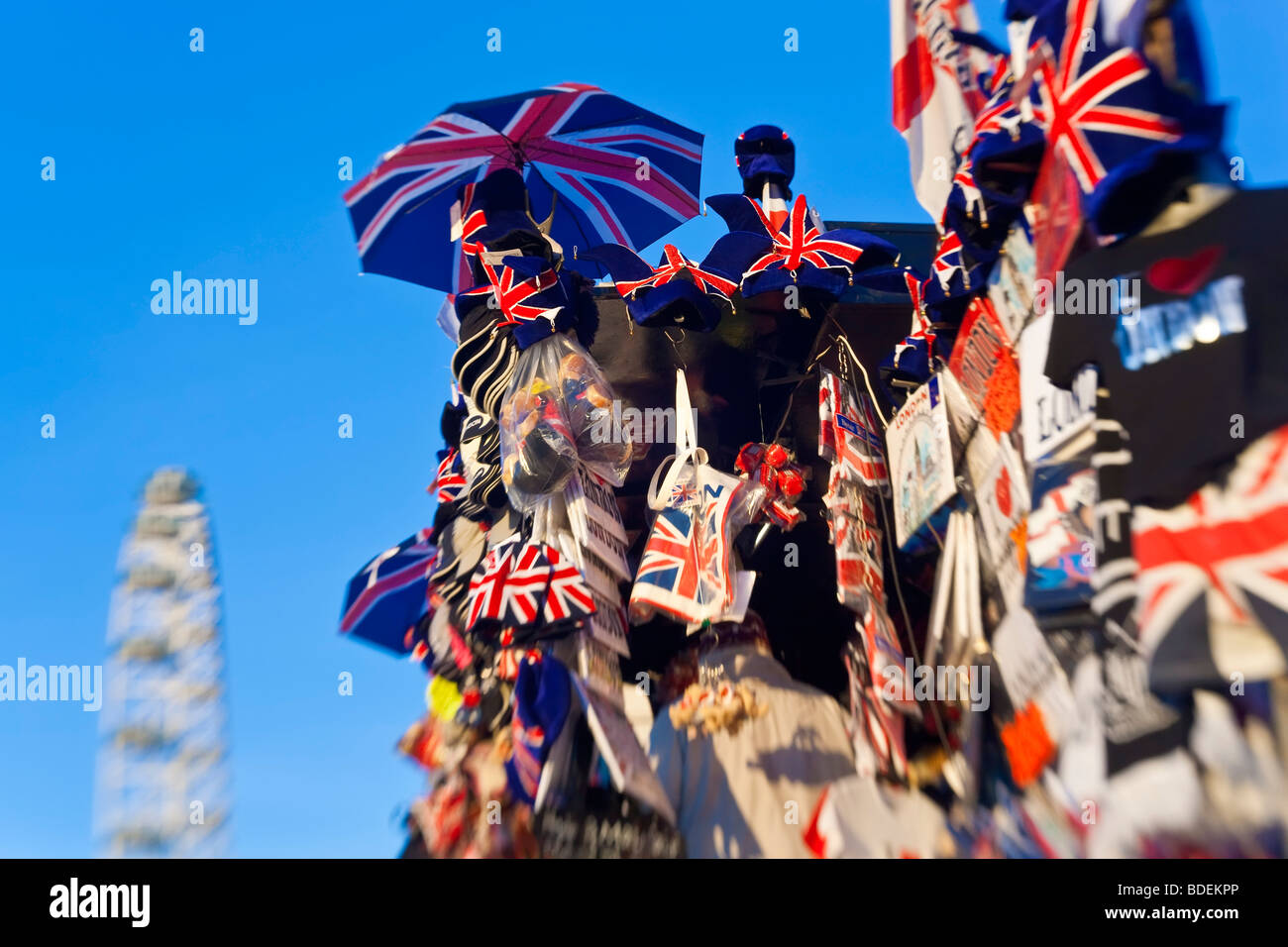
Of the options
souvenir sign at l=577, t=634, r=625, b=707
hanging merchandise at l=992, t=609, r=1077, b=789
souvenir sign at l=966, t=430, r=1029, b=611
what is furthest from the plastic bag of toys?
hanging merchandise at l=992, t=609, r=1077, b=789

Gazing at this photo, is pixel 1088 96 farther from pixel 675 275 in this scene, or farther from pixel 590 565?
pixel 590 565

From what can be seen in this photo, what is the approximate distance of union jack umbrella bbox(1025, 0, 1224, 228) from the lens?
338cm

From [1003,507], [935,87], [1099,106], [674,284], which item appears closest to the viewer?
[1099,106]

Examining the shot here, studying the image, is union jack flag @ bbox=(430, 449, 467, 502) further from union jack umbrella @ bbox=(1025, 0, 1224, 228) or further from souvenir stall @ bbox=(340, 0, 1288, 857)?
union jack umbrella @ bbox=(1025, 0, 1224, 228)

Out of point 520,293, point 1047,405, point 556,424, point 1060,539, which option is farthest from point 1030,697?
point 520,293

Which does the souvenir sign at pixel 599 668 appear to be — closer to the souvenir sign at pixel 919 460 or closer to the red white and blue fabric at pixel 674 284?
the souvenir sign at pixel 919 460

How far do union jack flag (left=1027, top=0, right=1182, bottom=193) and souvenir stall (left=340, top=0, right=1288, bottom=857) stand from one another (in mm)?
14

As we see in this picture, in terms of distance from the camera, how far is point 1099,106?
146 inches

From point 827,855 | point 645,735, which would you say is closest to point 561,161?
point 645,735

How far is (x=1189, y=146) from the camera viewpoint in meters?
3.24

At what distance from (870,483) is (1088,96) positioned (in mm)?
2579

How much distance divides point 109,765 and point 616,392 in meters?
6.06

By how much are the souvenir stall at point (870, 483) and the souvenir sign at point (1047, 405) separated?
0.02m
